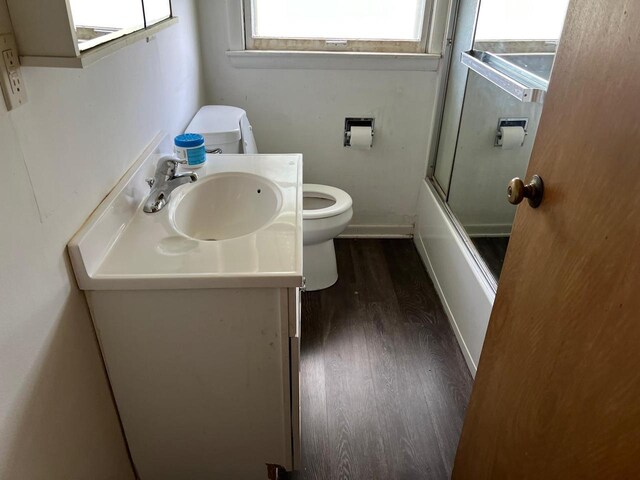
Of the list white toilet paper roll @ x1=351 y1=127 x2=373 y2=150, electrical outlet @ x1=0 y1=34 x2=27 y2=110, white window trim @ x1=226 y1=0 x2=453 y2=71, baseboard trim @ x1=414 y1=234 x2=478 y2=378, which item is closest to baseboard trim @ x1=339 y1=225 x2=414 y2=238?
baseboard trim @ x1=414 y1=234 x2=478 y2=378

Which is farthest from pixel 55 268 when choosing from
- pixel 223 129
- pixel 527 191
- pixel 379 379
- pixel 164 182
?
pixel 379 379

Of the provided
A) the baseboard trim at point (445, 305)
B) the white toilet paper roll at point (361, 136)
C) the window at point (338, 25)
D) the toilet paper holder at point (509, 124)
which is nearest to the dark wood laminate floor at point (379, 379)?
the baseboard trim at point (445, 305)

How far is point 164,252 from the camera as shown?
1110 millimetres

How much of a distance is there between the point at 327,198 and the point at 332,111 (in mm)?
464

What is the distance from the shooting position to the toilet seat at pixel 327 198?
209 centimetres

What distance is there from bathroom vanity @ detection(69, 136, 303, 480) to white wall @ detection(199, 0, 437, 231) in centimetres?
102

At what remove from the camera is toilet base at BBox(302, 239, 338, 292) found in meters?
2.27

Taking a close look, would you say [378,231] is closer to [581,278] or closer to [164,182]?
[164,182]

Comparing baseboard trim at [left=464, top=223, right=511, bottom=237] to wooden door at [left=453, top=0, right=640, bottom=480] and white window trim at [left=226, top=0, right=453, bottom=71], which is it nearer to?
white window trim at [left=226, top=0, right=453, bottom=71]

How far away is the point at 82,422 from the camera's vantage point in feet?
3.44

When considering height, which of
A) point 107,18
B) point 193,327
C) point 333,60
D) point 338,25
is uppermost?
point 107,18

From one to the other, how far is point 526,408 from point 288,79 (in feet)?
6.18

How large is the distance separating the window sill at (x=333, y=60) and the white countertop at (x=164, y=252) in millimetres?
1152

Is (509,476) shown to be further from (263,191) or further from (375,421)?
A: (263,191)
